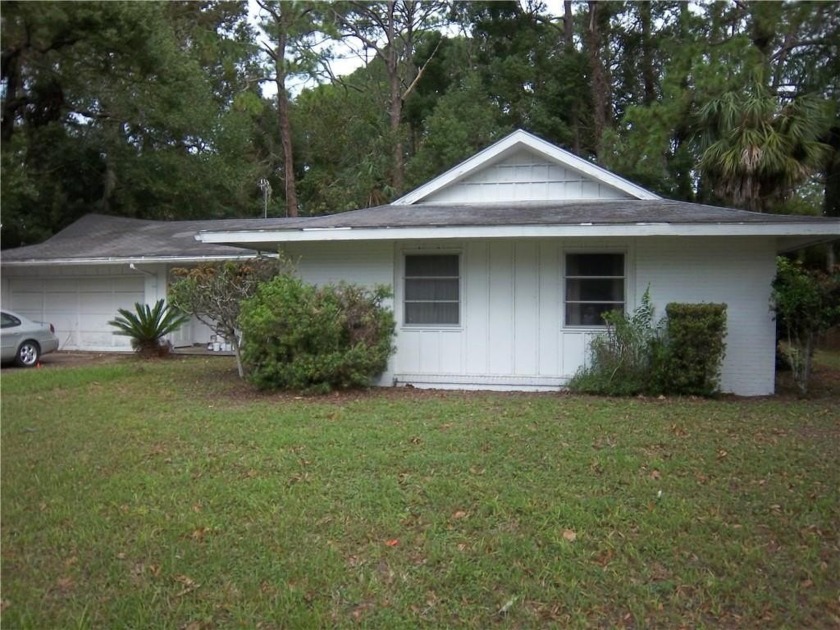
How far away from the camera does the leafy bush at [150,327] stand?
53.5 feet

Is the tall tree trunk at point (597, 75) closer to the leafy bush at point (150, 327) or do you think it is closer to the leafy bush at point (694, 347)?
the leafy bush at point (150, 327)

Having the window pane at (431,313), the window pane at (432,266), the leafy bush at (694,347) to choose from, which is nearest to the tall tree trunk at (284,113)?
the window pane at (432,266)

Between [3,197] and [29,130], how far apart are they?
202 inches

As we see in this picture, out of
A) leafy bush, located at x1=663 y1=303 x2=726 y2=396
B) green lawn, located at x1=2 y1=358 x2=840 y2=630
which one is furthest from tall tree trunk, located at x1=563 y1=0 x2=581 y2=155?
green lawn, located at x1=2 y1=358 x2=840 y2=630

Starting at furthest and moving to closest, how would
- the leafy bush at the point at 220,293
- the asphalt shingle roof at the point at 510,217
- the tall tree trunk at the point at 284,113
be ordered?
1. the tall tree trunk at the point at 284,113
2. the leafy bush at the point at 220,293
3. the asphalt shingle roof at the point at 510,217

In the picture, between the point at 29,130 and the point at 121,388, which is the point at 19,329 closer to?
the point at 121,388

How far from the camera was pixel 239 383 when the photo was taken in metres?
12.2

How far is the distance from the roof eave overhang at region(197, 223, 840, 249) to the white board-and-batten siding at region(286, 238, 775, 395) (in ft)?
2.41

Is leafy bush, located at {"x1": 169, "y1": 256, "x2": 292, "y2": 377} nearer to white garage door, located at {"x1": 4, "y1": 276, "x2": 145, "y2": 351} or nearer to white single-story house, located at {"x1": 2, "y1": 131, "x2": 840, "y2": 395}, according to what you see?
white single-story house, located at {"x1": 2, "y1": 131, "x2": 840, "y2": 395}

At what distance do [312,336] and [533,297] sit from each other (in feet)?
11.3

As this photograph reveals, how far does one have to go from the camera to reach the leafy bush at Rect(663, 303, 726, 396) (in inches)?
403

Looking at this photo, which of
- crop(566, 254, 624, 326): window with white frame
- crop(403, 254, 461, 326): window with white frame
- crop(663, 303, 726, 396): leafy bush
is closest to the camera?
crop(663, 303, 726, 396): leafy bush

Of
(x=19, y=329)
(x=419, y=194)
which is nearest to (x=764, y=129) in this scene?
(x=419, y=194)

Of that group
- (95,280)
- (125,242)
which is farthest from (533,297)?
(125,242)
